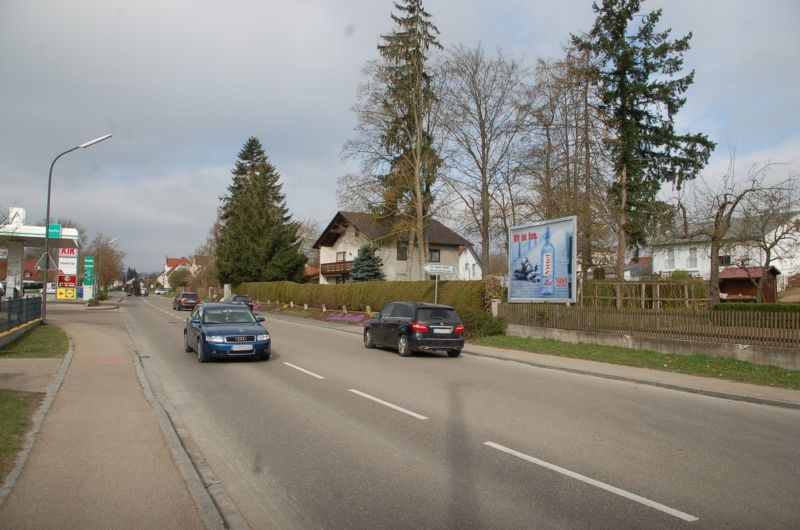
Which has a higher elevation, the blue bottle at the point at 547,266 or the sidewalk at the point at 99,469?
the blue bottle at the point at 547,266

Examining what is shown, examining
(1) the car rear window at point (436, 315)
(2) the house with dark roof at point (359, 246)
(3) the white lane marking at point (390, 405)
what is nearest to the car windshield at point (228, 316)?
(1) the car rear window at point (436, 315)

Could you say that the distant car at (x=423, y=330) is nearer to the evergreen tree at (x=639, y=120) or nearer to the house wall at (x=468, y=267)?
the evergreen tree at (x=639, y=120)

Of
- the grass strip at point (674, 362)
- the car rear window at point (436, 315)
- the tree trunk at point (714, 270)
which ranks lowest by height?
the grass strip at point (674, 362)

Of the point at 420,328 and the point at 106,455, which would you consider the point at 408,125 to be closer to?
the point at 420,328

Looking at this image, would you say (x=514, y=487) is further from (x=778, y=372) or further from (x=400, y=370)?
(x=778, y=372)

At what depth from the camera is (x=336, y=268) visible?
5544 cm

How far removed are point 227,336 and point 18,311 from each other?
9194 millimetres

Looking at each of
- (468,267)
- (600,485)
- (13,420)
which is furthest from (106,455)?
(468,267)

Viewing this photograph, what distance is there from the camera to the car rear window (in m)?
16.5

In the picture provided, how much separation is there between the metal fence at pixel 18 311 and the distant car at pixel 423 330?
10.5 metres

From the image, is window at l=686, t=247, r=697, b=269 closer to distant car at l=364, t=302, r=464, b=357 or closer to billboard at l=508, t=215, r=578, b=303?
billboard at l=508, t=215, r=578, b=303

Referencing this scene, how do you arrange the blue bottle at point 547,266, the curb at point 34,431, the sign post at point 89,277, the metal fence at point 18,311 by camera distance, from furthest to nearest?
1. the sign post at point 89,277
2. the blue bottle at point 547,266
3. the metal fence at point 18,311
4. the curb at point 34,431

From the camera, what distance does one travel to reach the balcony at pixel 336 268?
2095 inches

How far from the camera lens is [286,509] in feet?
15.2
